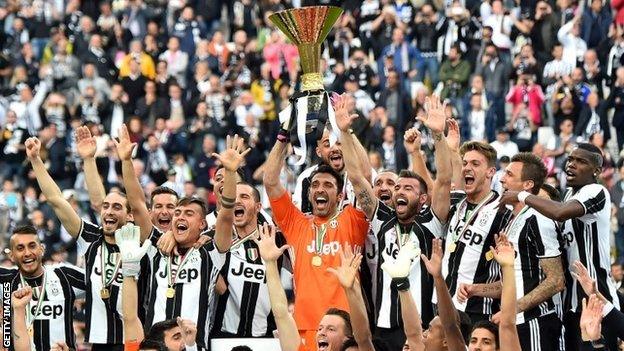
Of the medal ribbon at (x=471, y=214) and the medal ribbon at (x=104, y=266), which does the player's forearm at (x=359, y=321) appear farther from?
the medal ribbon at (x=104, y=266)

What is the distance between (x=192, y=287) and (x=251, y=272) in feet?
1.89

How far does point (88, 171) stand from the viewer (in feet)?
50.2

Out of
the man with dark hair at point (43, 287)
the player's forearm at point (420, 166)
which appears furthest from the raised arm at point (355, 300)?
the man with dark hair at point (43, 287)

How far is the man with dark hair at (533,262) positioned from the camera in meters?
13.7

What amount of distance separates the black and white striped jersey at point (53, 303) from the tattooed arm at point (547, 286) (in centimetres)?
424

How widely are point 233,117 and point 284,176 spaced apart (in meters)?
3.50

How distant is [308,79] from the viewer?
45.2 ft

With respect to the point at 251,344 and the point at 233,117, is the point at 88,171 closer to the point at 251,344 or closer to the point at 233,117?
the point at 251,344

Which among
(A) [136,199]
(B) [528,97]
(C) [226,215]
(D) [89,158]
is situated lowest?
(C) [226,215]

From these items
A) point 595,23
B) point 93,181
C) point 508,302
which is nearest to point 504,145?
point 595,23

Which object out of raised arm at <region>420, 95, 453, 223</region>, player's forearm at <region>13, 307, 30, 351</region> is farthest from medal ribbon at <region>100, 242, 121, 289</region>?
raised arm at <region>420, 95, 453, 223</region>

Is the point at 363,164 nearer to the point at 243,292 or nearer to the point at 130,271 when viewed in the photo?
the point at 243,292

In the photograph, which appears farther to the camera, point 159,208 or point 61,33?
point 61,33

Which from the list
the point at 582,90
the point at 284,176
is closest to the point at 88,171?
the point at 284,176
